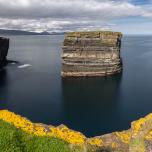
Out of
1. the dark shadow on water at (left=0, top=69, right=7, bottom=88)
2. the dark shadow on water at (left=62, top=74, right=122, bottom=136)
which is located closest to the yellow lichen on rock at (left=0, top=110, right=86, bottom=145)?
the dark shadow on water at (left=62, top=74, right=122, bottom=136)

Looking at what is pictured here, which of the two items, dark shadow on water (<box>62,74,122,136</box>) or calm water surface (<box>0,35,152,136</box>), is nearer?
dark shadow on water (<box>62,74,122,136</box>)

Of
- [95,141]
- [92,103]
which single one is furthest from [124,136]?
[92,103]

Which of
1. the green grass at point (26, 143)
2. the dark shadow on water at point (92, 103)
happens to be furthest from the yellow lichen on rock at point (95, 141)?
the dark shadow on water at point (92, 103)

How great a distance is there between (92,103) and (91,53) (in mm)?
61107

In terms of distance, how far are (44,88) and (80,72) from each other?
129ft

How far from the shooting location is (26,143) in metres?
12.2

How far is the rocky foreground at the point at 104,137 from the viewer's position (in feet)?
43.4

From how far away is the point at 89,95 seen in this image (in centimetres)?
12475

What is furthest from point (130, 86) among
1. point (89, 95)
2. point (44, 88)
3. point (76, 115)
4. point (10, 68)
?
point (10, 68)

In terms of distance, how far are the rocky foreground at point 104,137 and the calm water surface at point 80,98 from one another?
212 ft

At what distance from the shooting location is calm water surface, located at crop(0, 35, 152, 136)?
90750 millimetres

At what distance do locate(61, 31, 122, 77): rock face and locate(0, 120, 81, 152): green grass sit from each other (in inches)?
6017

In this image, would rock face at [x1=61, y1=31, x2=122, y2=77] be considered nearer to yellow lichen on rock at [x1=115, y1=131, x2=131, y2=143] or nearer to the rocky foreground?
yellow lichen on rock at [x1=115, y1=131, x2=131, y2=143]

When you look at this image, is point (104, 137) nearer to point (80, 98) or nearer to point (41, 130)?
point (41, 130)
